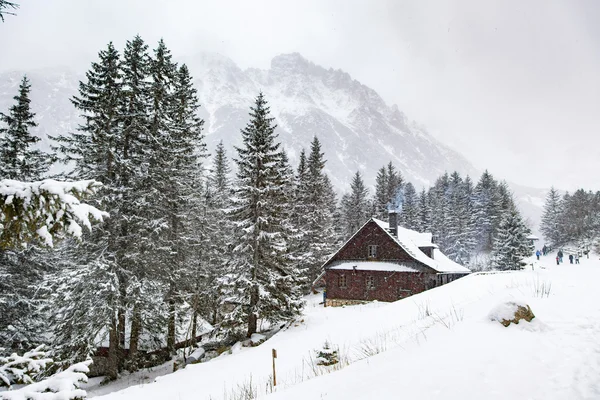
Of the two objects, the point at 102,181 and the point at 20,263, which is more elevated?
the point at 102,181

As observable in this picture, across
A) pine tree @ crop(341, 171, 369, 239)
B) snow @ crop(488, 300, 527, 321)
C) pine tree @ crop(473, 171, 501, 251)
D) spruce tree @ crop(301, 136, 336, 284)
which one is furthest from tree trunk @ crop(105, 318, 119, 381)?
pine tree @ crop(473, 171, 501, 251)

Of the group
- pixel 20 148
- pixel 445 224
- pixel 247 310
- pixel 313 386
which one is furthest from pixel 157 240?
pixel 445 224

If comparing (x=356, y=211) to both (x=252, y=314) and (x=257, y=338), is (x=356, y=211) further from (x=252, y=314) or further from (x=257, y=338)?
(x=257, y=338)

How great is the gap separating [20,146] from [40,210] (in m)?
20.5

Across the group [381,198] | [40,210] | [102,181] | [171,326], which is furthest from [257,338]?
[381,198]

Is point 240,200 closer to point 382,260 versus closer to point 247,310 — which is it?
point 247,310

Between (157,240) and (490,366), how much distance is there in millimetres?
Result: 17393

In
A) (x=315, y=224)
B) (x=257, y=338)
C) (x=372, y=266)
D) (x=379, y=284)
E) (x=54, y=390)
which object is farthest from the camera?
(x=315, y=224)

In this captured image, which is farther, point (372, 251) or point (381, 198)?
point (381, 198)

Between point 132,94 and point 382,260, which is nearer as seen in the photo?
point 132,94

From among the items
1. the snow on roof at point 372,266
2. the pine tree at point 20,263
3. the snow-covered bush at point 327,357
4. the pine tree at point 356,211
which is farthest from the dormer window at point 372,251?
the pine tree at point 20,263

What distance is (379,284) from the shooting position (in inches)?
1275

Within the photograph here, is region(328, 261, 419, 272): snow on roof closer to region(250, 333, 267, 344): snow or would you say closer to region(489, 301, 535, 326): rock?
region(250, 333, 267, 344): snow

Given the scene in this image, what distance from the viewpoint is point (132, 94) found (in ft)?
55.6
